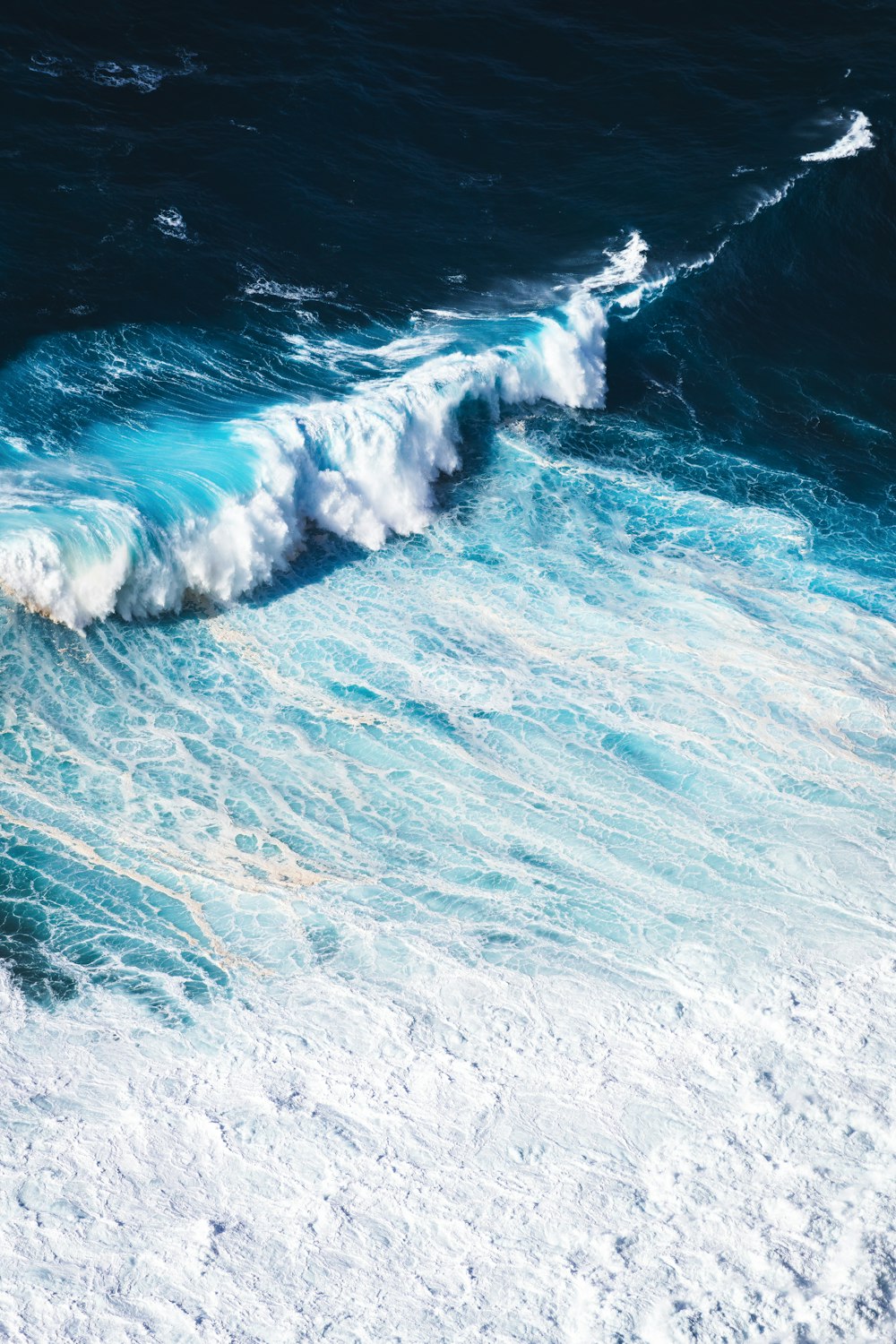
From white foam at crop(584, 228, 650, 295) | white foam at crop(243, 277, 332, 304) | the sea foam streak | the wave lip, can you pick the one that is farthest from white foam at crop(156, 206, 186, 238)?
the wave lip

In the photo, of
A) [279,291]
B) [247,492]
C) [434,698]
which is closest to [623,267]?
[279,291]

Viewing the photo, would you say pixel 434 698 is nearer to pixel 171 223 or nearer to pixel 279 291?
pixel 279 291

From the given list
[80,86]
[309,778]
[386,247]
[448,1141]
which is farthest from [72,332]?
[448,1141]

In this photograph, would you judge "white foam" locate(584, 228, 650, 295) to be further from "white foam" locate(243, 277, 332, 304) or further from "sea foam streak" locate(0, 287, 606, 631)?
"white foam" locate(243, 277, 332, 304)

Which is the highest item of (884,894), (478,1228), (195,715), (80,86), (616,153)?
(616,153)

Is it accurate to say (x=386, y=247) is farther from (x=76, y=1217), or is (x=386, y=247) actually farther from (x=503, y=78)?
(x=76, y=1217)
